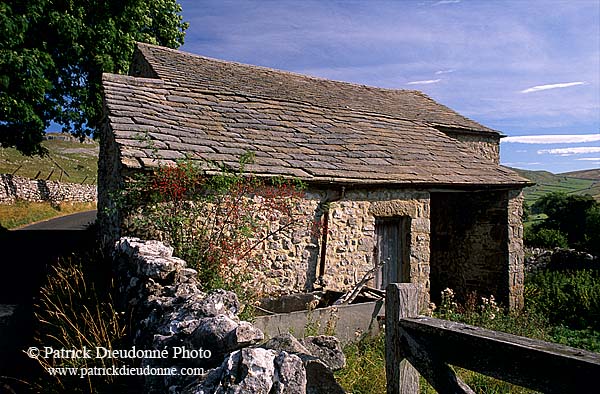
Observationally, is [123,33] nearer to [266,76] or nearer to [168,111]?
[266,76]

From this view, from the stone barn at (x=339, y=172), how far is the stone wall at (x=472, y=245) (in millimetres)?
26

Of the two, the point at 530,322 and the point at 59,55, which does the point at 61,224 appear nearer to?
the point at 59,55

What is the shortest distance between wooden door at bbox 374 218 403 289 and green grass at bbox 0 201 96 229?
1509 centimetres

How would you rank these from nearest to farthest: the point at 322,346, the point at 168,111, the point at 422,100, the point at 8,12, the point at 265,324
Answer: the point at 322,346 → the point at 265,324 → the point at 168,111 → the point at 8,12 → the point at 422,100

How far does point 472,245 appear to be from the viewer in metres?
11.4

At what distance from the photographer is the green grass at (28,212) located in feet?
60.2

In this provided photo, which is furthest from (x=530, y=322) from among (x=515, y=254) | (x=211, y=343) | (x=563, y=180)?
(x=563, y=180)

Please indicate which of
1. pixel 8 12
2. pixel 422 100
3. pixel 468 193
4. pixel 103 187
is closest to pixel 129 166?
pixel 103 187

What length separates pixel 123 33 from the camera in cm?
1675

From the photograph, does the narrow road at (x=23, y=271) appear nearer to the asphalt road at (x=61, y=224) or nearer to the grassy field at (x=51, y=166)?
the asphalt road at (x=61, y=224)

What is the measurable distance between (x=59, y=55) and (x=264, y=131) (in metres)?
10.6

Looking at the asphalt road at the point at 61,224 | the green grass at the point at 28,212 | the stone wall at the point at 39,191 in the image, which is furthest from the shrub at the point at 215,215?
the stone wall at the point at 39,191

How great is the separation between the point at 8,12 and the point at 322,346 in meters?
14.9

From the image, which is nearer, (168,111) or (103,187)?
(168,111)
